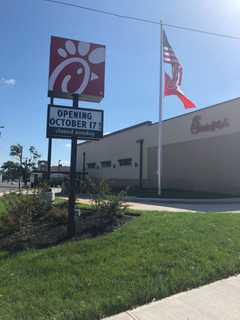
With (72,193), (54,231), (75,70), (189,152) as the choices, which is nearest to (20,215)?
(54,231)

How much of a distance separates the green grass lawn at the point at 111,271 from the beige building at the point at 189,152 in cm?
1820

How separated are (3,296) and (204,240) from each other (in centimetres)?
390

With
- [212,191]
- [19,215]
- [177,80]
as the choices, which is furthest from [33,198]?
[212,191]

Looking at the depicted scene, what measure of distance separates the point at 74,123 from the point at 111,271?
11.9 feet

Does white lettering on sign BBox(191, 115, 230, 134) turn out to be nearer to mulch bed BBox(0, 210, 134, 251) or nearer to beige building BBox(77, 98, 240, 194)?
beige building BBox(77, 98, 240, 194)

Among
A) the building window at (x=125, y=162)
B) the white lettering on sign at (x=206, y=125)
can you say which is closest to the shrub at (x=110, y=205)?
the white lettering on sign at (x=206, y=125)

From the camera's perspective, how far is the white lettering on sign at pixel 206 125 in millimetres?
24359

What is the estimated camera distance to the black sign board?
6.90 m

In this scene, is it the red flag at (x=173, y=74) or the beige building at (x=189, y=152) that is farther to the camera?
the beige building at (x=189, y=152)

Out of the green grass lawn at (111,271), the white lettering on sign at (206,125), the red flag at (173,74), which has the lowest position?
the green grass lawn at (111,271)

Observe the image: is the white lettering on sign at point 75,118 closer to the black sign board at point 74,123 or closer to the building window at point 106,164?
the black sign board at point 74,123

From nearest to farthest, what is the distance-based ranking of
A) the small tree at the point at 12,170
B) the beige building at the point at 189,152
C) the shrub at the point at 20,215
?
the shrub at the point at 20,215
the beige building at the point at 189,152
the small tree at the point at 12,170

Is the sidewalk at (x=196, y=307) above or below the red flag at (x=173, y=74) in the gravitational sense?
below

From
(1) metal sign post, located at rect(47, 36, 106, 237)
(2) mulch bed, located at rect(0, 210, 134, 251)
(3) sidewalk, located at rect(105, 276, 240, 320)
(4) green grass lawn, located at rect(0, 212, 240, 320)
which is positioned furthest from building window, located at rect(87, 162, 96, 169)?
(3) sidewalk, located at rect(105, 276, 240, 320)
